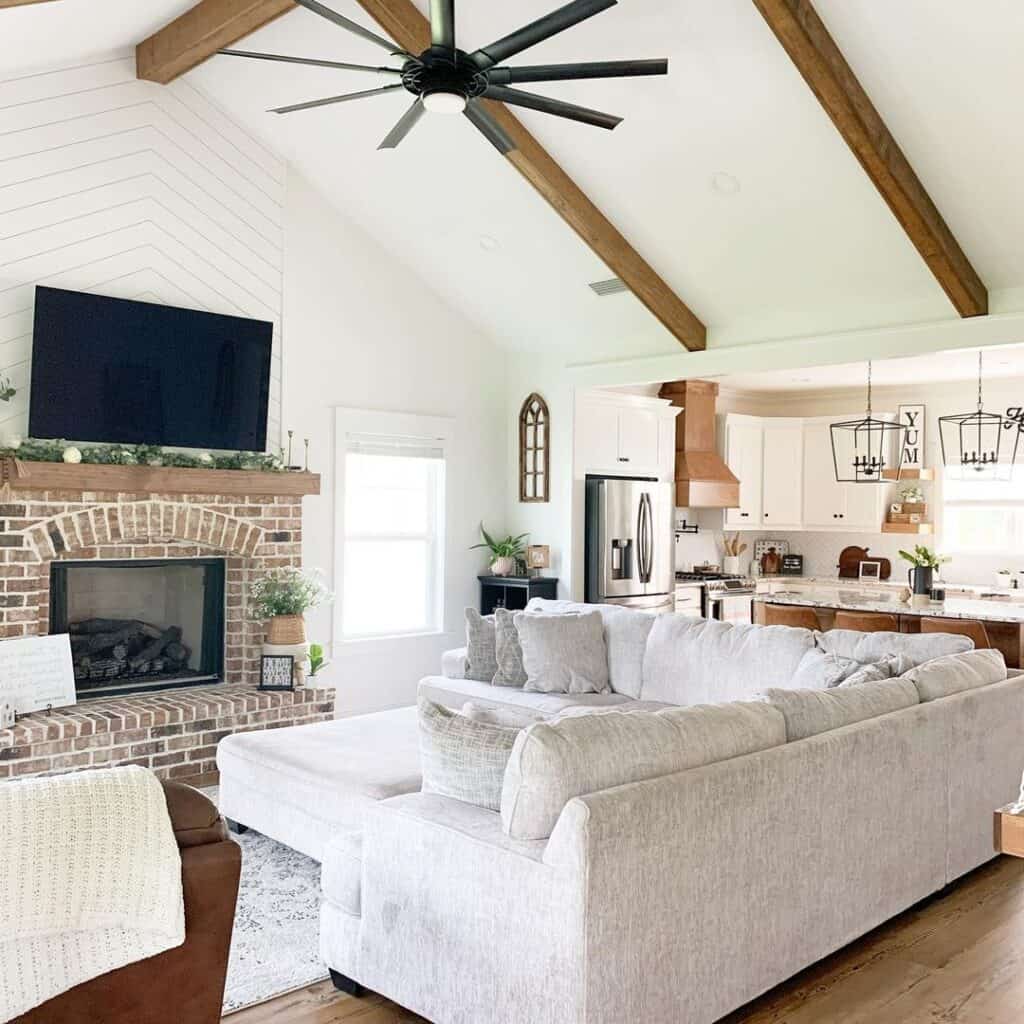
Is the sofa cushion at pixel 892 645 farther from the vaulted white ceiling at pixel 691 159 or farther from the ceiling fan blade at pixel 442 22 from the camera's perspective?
the ceiling fan blade at pixel 442 22

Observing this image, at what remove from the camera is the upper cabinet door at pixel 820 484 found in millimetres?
9805

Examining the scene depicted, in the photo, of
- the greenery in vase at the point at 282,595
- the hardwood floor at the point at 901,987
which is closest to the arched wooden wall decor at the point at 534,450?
the greenery in vase at the point at 282,595

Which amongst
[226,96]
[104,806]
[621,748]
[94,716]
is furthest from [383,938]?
[226,96]

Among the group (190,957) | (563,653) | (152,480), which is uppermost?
(152,480)

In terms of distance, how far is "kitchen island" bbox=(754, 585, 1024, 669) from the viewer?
6.02 metres

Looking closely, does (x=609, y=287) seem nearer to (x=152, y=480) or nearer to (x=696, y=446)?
(x=696, y=446)

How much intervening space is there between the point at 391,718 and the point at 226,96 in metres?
3.89

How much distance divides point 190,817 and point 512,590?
5.56 m

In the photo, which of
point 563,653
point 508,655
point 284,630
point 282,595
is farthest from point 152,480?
point 563,653

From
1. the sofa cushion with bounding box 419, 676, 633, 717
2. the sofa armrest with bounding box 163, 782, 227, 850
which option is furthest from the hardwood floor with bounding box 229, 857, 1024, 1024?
the sofa cushion with bounding box 419, 676, 633, 717

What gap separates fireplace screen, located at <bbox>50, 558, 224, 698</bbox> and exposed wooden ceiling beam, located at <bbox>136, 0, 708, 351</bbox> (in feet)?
9.17

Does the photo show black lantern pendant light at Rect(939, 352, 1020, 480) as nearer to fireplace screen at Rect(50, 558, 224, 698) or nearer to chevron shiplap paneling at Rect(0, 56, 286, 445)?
chevron shiplap paneling at Rect(0, 56, 286, 445)

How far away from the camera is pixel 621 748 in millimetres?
2748

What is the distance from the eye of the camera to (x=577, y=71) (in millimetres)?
3568
